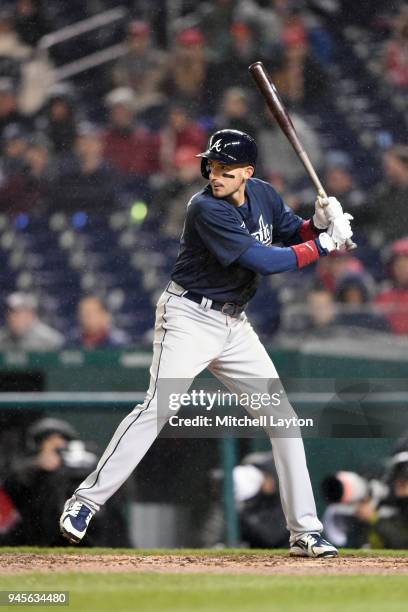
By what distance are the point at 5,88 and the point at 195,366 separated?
461 cm

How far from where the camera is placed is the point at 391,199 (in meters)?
7.37

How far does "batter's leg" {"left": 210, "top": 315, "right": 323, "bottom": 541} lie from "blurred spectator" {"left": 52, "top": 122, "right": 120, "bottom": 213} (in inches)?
133

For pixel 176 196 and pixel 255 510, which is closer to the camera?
pixel 255 510

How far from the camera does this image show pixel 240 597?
3.47 meters

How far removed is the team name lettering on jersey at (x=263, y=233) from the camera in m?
4.52

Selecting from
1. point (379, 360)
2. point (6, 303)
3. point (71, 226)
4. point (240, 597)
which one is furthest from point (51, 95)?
point (240, 597)

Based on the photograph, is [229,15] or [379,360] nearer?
[379,360]

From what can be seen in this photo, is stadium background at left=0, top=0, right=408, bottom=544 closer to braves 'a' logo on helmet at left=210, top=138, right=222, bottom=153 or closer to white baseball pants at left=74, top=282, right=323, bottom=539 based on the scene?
white baseball pants at left=74, top=282, right=323, bottom=539

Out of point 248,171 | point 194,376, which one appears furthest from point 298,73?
point 194,376

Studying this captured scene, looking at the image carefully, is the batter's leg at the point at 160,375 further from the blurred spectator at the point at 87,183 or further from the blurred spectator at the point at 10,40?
the blurred spectator at the point at 10,40

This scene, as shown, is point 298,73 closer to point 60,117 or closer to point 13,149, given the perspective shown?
point 60,117

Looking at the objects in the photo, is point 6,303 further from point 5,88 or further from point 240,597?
point 240,597

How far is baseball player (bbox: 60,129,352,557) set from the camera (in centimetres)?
Answer: 431

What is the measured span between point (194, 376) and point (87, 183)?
3.62 m
